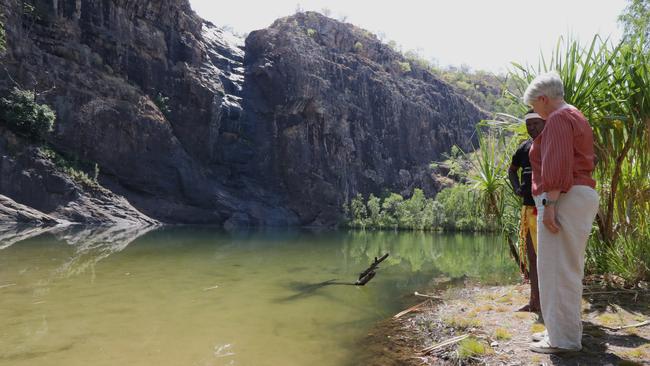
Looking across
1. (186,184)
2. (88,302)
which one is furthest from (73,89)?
(88,302)

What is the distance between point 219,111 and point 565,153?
150 ft

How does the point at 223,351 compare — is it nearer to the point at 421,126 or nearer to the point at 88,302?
the point at 88,302

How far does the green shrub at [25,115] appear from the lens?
27.8 m

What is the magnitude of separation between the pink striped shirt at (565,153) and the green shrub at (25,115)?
110 feet

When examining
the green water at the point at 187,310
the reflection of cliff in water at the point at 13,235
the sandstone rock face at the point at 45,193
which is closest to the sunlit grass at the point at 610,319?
the green water at the point at 187,310

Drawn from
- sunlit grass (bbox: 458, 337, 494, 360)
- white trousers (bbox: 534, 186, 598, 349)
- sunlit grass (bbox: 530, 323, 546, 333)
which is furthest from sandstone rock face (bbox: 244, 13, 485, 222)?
white trousers (bbox: 534, 186, 598, 349)

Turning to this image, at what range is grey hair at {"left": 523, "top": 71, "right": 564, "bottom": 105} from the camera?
2.99 meters

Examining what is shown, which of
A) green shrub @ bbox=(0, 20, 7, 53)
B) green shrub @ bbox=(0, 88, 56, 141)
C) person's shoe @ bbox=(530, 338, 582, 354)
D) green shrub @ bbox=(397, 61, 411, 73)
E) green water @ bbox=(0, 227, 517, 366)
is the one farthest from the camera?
green shrub @ bbox=(397, 61, 411, 73)

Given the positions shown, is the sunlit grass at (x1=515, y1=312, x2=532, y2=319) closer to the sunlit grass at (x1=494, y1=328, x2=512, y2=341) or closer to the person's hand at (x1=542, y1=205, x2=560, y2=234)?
the sunlit grass at (x1=494, y1=328, x2=512, y2=341)

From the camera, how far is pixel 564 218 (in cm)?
276

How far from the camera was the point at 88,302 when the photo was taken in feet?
18.6

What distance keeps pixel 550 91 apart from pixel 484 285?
17.9 ft

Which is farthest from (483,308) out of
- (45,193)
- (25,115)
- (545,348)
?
(25,115)

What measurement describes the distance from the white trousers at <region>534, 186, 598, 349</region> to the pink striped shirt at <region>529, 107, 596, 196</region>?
0.11 m
